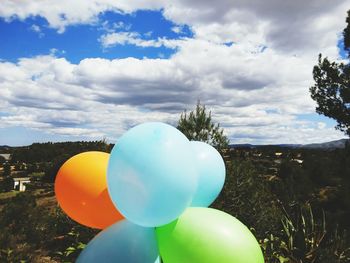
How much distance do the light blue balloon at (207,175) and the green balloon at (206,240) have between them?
56cm

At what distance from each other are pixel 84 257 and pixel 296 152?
4092 cm

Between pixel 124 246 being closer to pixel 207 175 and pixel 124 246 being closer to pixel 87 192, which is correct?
pixel 87 192

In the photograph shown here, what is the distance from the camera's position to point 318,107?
1833cm

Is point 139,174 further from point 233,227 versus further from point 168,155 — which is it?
point 233,227

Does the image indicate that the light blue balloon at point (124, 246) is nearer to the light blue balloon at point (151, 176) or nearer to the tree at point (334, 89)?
the light blue balloon at point (151, 176)

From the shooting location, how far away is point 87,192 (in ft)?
13.4

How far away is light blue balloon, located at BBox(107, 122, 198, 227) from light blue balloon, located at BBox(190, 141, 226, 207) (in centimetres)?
71

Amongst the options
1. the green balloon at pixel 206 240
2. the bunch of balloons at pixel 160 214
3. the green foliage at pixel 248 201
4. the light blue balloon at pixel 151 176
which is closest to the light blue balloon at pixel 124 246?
the bunch of balloons at pixel 160 214

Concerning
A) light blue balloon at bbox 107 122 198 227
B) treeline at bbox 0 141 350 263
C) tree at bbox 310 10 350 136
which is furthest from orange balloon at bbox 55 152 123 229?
tree at bbox 310 10 350 136

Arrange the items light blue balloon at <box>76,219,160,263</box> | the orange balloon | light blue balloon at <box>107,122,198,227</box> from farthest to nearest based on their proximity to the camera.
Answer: the orange balloon → light blue balloon at <box>76,219,160,263</box> → light blue balloon at <box>107,122,198,227</box>

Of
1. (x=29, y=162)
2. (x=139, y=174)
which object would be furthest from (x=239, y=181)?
(x=29, y=162)

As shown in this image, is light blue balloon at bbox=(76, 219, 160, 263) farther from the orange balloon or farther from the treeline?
the treeline

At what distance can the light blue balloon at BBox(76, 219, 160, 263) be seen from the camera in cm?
346

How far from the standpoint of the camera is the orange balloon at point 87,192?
4070mm
